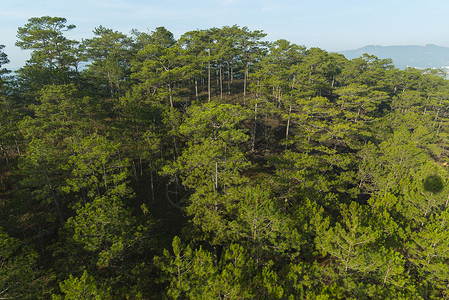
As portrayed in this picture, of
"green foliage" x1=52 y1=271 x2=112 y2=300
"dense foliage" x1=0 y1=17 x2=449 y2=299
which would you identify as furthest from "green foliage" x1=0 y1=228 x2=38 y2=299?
"green foliage" x1=52 y1=271 x2=112 y2=300

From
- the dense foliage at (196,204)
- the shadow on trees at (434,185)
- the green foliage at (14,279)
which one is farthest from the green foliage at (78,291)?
the shadow on trees at (434,185)

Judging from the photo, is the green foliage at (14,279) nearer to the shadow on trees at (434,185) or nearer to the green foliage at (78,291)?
the green foliage at (78,291)

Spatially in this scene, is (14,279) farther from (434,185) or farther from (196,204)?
(434,185)

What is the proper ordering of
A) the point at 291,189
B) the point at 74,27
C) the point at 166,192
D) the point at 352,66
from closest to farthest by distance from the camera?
the point at 291,189 → the point at 166,192 → the point at 74,27 → the point at 352,66

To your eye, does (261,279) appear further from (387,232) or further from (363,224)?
(387,232)

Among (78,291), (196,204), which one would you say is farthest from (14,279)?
(196,204)

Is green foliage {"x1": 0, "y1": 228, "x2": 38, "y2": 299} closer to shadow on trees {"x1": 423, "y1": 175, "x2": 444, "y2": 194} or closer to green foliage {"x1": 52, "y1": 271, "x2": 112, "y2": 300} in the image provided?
green foliage {"x1": 52, "y1": 271, "x2": 112, "y2": 300}

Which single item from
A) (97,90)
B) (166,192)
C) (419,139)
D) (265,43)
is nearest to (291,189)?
(166,192)

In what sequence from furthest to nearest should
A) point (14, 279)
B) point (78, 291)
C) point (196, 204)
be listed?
point (196, 204)
point (14, 279)
point (78, 291)

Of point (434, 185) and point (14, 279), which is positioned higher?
point (14, 279)
